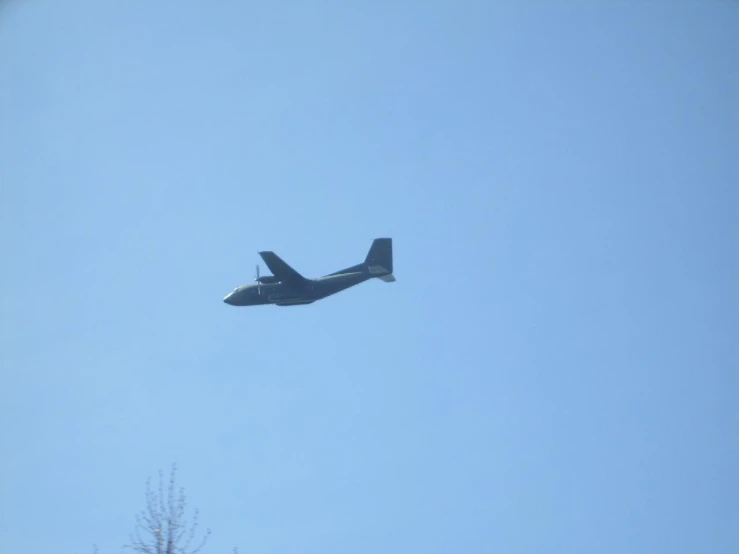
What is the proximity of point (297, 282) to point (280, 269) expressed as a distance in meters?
1.30

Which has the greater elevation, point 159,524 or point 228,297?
point 228,297

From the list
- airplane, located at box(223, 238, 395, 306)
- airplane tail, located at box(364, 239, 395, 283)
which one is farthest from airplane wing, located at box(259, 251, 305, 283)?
airplane tail, located at box(364, 239, 395, 283)

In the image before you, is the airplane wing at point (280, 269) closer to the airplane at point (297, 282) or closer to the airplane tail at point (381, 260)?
the airplane at point (297, 282)

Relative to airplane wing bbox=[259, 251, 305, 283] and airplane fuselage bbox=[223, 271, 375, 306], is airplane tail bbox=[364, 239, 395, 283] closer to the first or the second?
airplane fuselage bbox=[223, 271, 375, 306]

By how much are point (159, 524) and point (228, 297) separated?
25335mm

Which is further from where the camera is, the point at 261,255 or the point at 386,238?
the point at 386,238

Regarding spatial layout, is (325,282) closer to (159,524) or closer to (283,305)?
(283,305)

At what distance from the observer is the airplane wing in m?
52.2

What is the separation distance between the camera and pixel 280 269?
5300 centimetres

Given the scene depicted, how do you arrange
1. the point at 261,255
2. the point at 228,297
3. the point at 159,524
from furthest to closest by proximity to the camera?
the point at 228,297, the point at 261,255, the point at 159,524

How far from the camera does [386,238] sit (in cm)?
5659

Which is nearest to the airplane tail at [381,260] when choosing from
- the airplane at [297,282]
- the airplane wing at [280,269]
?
the airplane at [297,282]

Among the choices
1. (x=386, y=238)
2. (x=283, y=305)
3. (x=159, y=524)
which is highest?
(x=386, y=238)

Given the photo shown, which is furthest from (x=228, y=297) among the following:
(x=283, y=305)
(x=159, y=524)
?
(x=159, y=524)
